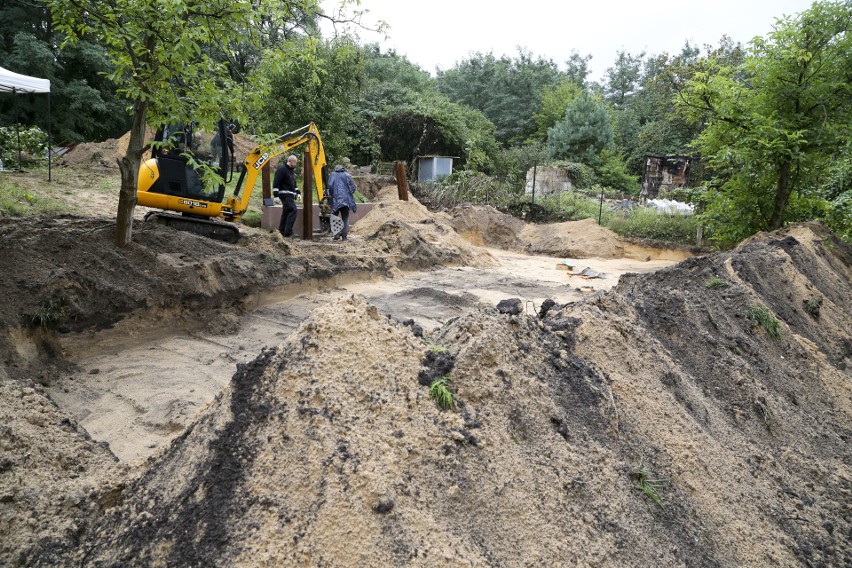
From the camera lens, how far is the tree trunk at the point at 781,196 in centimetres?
1040

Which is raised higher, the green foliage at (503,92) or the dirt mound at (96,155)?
the green foliage at (503,92)

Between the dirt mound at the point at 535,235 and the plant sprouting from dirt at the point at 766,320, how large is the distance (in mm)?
10237

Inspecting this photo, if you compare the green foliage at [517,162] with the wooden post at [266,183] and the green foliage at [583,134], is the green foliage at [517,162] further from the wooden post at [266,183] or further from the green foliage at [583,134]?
the wooden post at [266,183]

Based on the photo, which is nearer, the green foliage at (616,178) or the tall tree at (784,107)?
the tall tree at (784,107)

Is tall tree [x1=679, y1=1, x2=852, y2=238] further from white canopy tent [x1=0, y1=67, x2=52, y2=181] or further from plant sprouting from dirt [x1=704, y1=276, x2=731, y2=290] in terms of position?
white canopy tent [x1=0, y1=67, x2=52, y2=181]

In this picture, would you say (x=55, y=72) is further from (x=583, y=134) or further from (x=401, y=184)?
(x=583, y=134)

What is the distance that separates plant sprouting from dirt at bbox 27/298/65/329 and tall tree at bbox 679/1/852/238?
9.85 meters

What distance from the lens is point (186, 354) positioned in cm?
544

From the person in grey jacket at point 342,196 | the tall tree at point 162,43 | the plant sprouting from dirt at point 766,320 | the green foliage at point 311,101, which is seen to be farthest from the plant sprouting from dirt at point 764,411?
the green foliage at point 311,101

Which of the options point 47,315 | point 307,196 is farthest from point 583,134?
point 47,315

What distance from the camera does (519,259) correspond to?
1490 centimetres

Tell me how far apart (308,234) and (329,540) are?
10.1 metres

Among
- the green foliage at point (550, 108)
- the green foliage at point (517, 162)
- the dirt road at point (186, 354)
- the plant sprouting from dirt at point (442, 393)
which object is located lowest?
the dirt road at point (186, 354)

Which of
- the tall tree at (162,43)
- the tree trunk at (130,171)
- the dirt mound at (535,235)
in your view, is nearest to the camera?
the tall tree at (162,43)
